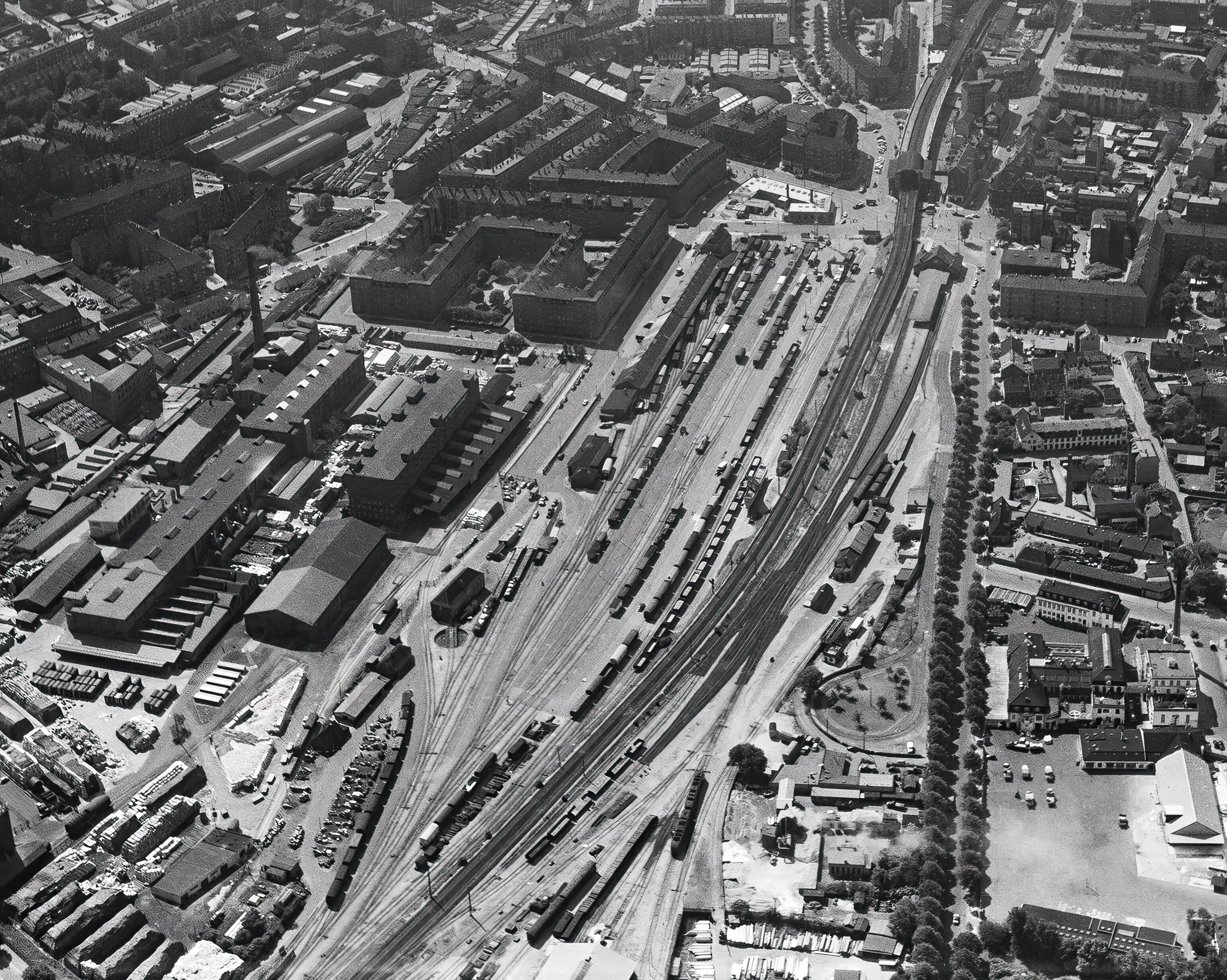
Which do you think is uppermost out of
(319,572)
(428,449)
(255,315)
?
(255,315)

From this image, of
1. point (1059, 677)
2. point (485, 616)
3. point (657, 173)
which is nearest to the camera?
point (1059, 677)

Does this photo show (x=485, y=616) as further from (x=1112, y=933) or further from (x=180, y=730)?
(x=1112, y=933)

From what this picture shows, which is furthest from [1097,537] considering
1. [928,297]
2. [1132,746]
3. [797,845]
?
[928,297]

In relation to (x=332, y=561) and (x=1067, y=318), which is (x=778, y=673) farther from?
(x=1067, y=318)

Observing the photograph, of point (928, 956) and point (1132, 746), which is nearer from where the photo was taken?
point (928, 956)

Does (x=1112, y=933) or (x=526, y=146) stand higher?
(x=526, y=146)

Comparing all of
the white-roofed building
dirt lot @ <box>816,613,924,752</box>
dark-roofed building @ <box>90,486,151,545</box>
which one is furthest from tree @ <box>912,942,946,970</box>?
dark-roofed building @ <box>90,486,151,545</box>

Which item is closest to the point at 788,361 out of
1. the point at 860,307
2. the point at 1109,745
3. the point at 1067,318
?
the point at 860,307

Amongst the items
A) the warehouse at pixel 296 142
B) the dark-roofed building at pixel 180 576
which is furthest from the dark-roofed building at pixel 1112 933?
the warehouse at pixel 296 142
